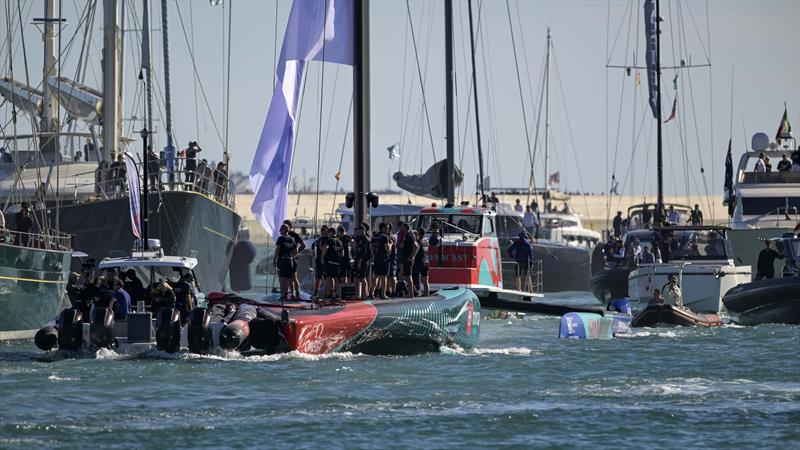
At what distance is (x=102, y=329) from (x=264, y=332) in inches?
106

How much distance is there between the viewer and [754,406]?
2389cm

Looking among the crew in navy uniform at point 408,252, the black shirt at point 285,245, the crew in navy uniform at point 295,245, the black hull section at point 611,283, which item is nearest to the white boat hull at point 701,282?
the black hull section at point 611,283

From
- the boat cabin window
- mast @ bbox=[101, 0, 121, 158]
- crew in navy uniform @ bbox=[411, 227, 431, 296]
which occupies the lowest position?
crew in navy uniform @ bbox=[411, 227, 431, 296]

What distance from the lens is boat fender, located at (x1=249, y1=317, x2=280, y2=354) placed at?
90.8ft

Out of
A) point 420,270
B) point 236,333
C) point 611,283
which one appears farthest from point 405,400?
point 611,283

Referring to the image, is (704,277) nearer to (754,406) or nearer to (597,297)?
(597,297)

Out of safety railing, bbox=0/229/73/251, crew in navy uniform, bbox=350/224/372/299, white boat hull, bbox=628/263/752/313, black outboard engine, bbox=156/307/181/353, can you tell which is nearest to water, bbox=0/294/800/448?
black outboard engine, bbox=156/307/181/353

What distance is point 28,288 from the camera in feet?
108

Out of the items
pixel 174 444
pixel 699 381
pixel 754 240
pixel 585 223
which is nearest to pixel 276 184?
pixel 699 381

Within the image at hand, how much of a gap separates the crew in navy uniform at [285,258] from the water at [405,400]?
2539mm

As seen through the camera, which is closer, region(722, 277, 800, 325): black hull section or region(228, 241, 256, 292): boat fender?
region(722, 277, 800, 325): black hull section

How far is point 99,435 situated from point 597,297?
104ft

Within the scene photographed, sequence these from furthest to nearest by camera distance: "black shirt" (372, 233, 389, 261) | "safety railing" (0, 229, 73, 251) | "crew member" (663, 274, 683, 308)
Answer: "crew member" (663, 274, 683, 308), "safety railing" (0, 229, 73, 251), "black shirt" (372, 233, 389, 261)

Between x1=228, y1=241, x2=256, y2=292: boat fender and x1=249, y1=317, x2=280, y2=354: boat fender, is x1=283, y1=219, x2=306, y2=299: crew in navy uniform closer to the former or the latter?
x1=249, y1=317, x2=280, y2=354: boat fender
